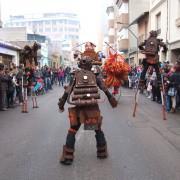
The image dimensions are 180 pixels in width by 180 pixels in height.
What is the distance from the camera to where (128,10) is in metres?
53.3

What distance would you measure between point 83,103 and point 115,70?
10.1 m

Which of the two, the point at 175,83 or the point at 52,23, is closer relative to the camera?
the point at 175,83

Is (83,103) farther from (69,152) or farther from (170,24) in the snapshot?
(170,24)

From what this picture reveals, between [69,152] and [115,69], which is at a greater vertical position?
[115,69]

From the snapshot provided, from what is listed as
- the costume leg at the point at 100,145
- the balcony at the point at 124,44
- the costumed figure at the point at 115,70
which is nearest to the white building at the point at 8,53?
the costumed figure at the point at 115,70

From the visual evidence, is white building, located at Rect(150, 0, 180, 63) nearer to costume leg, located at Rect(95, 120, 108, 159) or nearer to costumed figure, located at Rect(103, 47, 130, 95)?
costumed figure, located at Rect(103, 47, 130, 95)

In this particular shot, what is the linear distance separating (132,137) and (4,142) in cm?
282

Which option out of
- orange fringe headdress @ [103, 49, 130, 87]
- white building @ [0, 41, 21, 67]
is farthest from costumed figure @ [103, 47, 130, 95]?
white building @ [0, 41, 21, 67]

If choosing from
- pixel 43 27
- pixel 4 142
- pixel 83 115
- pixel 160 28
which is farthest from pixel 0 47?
pixel 43 27

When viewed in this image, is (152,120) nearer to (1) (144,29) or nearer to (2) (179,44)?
(2) (179,44)

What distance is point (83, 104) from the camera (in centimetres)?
711

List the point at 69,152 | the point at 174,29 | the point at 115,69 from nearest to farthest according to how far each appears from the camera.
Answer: the point at 69,152 → the point at 115,69 → the point at 174,29

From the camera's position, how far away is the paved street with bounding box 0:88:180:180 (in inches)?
254

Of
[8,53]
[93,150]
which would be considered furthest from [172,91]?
[8,53]
